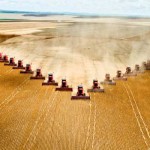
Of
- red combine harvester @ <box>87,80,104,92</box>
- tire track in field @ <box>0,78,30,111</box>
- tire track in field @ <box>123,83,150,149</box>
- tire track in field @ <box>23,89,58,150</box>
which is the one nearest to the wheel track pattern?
tire track in field @ <box>23,89,58,150</box>

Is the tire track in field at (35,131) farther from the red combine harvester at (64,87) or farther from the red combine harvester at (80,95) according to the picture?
the red combine harvester at (64,87)

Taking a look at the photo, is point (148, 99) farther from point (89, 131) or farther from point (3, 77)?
point (3, 77)

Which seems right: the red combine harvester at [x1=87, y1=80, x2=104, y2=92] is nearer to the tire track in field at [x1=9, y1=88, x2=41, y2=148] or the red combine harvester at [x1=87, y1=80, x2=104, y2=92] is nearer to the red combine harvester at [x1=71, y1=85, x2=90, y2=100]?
the red combine harvester at [x1=71, y1=85, x2=90, y2=100]

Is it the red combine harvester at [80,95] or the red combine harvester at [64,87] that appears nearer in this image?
the red combine harvester at [80,95]

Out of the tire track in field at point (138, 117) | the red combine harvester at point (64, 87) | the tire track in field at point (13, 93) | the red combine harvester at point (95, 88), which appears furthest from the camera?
the red combine harvester at point (64, 87)

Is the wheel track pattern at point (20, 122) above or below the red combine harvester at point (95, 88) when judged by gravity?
below

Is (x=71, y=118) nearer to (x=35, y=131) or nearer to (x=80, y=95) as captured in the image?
(x=35, y=131)

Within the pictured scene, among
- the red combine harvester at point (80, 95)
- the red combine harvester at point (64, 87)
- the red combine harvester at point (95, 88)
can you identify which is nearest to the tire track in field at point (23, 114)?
the red combine harvester at point (64, 87)

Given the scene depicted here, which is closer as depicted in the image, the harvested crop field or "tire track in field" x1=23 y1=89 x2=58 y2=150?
"tire track in field" x1=23 y1=89 x2=58 y2=150

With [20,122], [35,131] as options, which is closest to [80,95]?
[20,122]
